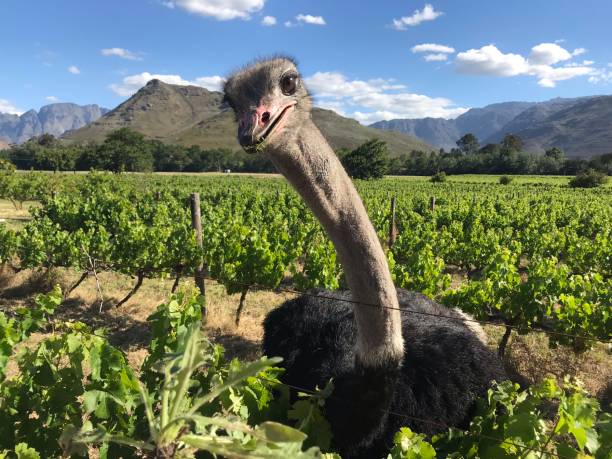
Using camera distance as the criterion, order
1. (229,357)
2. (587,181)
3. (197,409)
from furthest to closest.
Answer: (587,181) < (229,357) < (197,409)

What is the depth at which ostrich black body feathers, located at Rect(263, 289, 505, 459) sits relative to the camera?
2627 millimetres

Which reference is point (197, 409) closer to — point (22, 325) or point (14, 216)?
point (22, 325)

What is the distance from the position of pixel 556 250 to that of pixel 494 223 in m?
3.98

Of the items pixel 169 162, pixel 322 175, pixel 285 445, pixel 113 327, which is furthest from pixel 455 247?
pixel 169 162

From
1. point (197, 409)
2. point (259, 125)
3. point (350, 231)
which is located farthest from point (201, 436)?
point (350, 231)

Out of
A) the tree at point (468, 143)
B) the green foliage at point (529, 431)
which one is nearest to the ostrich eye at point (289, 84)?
the green foliage at point (529, 431)

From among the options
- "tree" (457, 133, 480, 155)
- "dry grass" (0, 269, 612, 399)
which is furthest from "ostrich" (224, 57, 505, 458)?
"tree" (457, 133, 480, 155)

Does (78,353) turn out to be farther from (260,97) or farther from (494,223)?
(494,223)

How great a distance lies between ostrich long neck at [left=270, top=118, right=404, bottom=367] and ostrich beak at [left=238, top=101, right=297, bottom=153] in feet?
0.32

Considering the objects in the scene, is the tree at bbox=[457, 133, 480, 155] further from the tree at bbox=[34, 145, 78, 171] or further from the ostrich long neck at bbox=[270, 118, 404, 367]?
the ostrich long neck at bbox=[270, 118, 404, 367]

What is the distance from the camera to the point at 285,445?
3.51ft

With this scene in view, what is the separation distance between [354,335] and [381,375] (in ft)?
3.07

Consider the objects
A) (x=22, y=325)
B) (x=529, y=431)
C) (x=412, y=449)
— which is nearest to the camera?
(x=412, y=449)

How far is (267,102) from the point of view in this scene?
201 centimetres
